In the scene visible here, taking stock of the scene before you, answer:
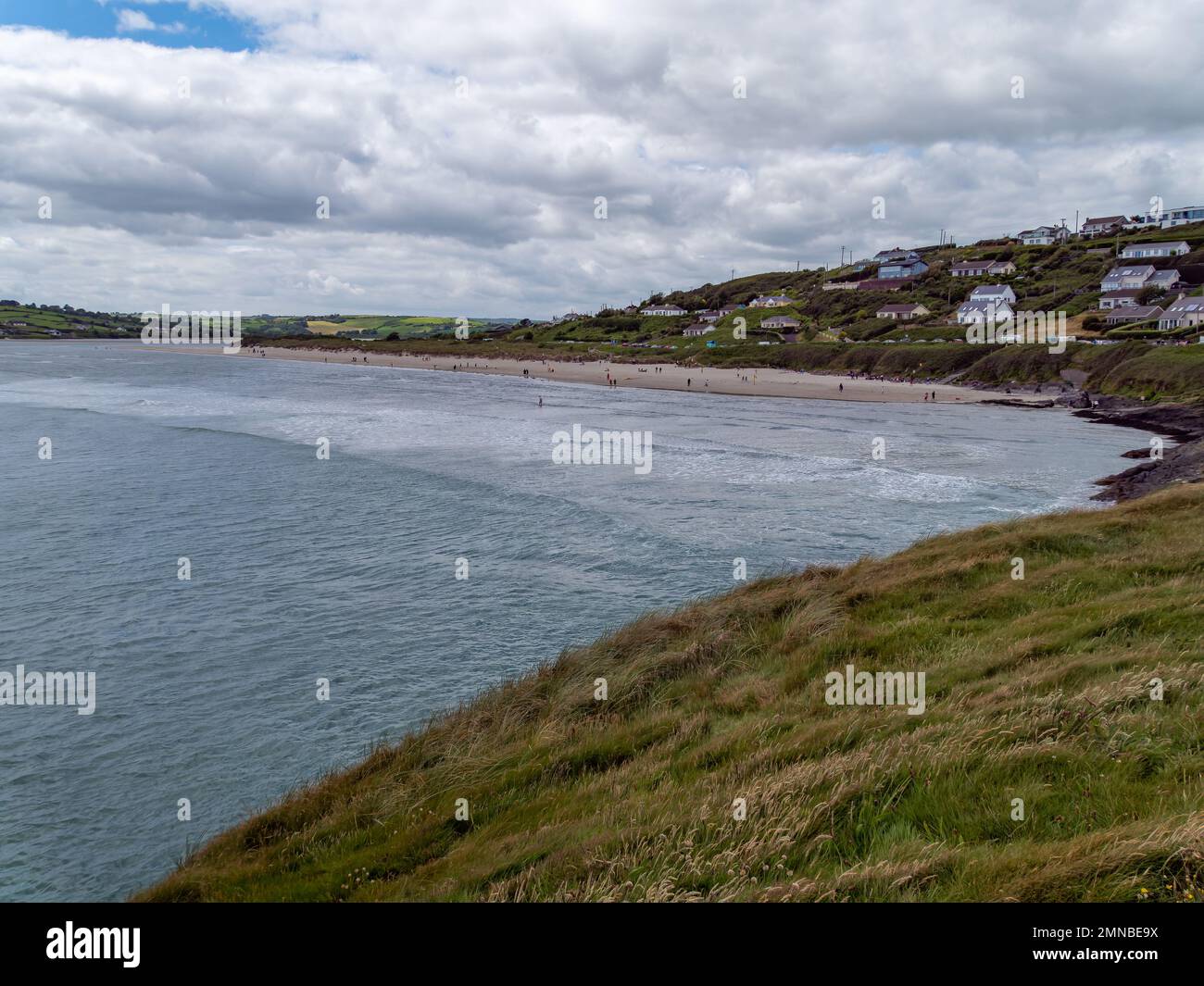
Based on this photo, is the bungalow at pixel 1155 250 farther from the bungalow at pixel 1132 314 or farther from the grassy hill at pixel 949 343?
the bungalow at pixel 1132 314

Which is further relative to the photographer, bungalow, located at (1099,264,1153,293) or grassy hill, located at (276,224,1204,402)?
bungalow, located at (1099,264,1153,293)

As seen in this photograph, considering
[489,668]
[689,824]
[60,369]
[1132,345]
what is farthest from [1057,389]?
[60,369]

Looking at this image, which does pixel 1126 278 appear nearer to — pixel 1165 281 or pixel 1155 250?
pixel 1165 281

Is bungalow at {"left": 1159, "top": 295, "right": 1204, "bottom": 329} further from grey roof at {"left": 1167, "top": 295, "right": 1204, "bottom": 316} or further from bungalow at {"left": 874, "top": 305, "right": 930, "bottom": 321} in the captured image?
bungalow at {"left": 874, "top": 305, "right": 930, "bottom": 321}

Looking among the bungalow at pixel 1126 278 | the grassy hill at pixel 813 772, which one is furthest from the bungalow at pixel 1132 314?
the grassy hill at pixel 813 772

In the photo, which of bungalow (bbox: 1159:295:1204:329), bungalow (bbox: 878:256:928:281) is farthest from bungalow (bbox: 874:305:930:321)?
bungalow (bbox: 1159:295:1204:329)

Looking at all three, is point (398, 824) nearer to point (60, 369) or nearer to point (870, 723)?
point (870, 723)
